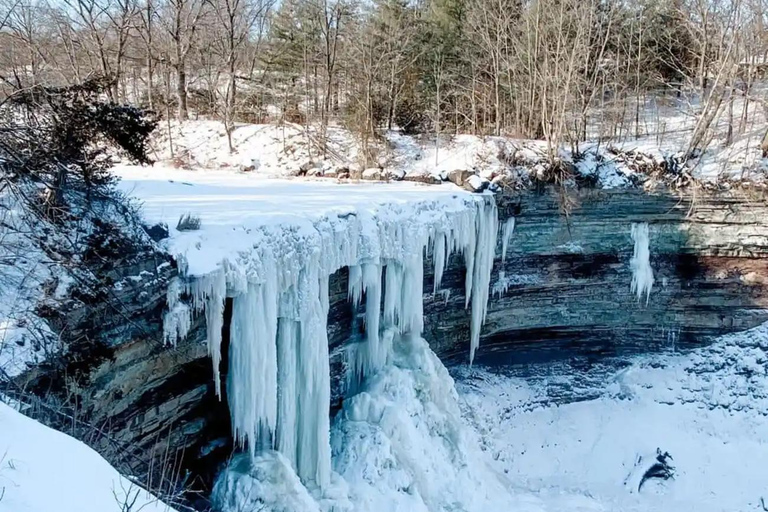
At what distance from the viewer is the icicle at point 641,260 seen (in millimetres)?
14758

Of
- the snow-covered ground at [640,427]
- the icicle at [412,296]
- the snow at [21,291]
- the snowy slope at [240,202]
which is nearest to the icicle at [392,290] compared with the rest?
the icicle at [412,296]

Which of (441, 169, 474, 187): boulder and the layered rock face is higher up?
(441, 169, 474, 187): boulder

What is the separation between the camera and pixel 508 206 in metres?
14.2

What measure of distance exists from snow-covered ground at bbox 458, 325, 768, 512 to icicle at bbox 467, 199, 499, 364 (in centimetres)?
174

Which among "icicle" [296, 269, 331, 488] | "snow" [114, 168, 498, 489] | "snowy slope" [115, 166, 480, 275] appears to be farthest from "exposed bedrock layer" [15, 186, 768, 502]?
"icicle" [296, 269, 331, 488]

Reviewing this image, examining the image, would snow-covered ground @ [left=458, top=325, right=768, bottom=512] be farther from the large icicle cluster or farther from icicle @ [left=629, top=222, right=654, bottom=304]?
the large icicle cluster

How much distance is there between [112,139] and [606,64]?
1650 cm

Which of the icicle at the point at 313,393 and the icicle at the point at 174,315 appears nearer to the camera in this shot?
the icicle at the point at 174,315

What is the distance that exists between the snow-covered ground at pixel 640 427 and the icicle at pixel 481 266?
174 cm

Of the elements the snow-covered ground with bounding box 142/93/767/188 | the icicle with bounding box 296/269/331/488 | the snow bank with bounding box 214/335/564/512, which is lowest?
the snow bank with bounding box 214/335/564/512

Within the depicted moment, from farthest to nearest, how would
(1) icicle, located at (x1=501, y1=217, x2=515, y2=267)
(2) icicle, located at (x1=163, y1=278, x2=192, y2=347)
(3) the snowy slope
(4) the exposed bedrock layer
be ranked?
(4) the exposed bedrock layer, (1) icicle, located at (x1=501, y1=217, x2=515, y2=267), (3) the snowy slope, (2) icicle, located at (x1=163, y1=278, x2=192, y2=347)

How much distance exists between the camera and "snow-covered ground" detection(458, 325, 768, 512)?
39.0 ft

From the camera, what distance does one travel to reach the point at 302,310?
27.0 feet

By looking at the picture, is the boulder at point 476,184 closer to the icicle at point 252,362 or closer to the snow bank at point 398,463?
the snow bank at point 398,463
